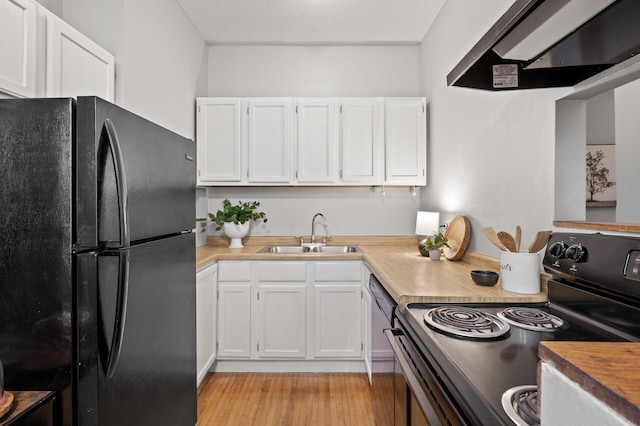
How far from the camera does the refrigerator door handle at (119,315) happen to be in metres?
0.96

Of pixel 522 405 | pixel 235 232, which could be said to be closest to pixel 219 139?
pixel 235 232

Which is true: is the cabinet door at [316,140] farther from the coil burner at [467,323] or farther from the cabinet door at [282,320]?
the coil burner at [467,323]

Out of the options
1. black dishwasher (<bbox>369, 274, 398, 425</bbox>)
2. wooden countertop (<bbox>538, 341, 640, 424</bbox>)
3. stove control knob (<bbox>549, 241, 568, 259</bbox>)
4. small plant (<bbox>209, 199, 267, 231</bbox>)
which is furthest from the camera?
small plant (<bbox>209, 199, 267, 231</bbox>)

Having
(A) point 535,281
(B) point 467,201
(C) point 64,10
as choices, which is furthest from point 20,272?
(B) point 467,201

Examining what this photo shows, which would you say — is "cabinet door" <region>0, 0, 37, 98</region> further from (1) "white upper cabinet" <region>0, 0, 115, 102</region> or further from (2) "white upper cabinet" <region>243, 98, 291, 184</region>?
(2) "white upper cabinet" <region>243, 98, 291, 184</region>

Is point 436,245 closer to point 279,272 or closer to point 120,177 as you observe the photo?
point 279,272

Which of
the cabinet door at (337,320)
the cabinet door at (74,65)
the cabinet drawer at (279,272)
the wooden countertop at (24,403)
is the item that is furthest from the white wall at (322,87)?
the wooden countertop at (24,403)

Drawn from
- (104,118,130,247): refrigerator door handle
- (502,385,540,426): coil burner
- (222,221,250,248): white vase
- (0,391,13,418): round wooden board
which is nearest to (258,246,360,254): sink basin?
(222,221,250,248): white vase

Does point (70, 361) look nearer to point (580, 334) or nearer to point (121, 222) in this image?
point (121, 222)

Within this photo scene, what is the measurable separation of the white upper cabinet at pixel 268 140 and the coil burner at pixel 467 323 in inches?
80.5

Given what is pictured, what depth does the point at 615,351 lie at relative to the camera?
31cm

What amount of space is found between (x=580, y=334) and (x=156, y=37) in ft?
→ 8.71

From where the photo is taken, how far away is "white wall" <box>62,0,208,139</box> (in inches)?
71.2

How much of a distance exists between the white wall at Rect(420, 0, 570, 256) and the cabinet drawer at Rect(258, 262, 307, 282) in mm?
1241
